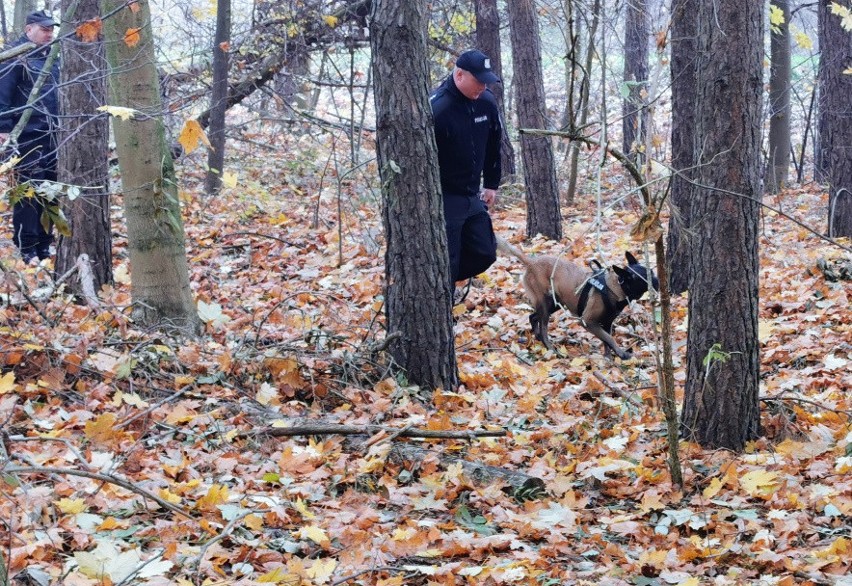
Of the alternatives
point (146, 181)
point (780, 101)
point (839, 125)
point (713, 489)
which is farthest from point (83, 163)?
point (780, 101)

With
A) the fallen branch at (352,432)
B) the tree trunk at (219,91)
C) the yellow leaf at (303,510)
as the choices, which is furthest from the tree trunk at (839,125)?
the yellow leaf at (303,510)

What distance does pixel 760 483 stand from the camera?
15.4 feet

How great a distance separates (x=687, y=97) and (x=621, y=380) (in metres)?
3.42

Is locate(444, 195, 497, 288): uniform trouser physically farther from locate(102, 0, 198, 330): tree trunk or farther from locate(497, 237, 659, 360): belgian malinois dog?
locate(102, 0, 198, 330): tree trunk

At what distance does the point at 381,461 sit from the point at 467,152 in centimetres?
282

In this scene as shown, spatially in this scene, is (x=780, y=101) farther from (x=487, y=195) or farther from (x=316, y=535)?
(x=316, y=535)

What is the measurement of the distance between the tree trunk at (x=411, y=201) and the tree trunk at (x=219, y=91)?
24.1 feet

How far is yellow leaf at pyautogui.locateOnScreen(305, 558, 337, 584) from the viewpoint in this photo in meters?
3.58

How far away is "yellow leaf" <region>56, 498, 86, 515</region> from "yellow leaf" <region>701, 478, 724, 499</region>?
312 cm

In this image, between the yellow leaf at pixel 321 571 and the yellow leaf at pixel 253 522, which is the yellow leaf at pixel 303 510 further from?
the yellow leaf at pixel 321 571

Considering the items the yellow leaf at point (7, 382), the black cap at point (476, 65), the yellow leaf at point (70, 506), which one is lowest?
the yellow leaf at point (70, 506)

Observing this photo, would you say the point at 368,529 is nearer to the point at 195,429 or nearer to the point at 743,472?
the point at 195,429

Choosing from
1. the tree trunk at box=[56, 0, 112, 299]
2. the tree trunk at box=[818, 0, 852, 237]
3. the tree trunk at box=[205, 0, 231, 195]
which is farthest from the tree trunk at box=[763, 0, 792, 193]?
the tree trunk at box=[56, 0, 112, 299]

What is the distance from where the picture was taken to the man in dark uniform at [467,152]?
6.73 m
